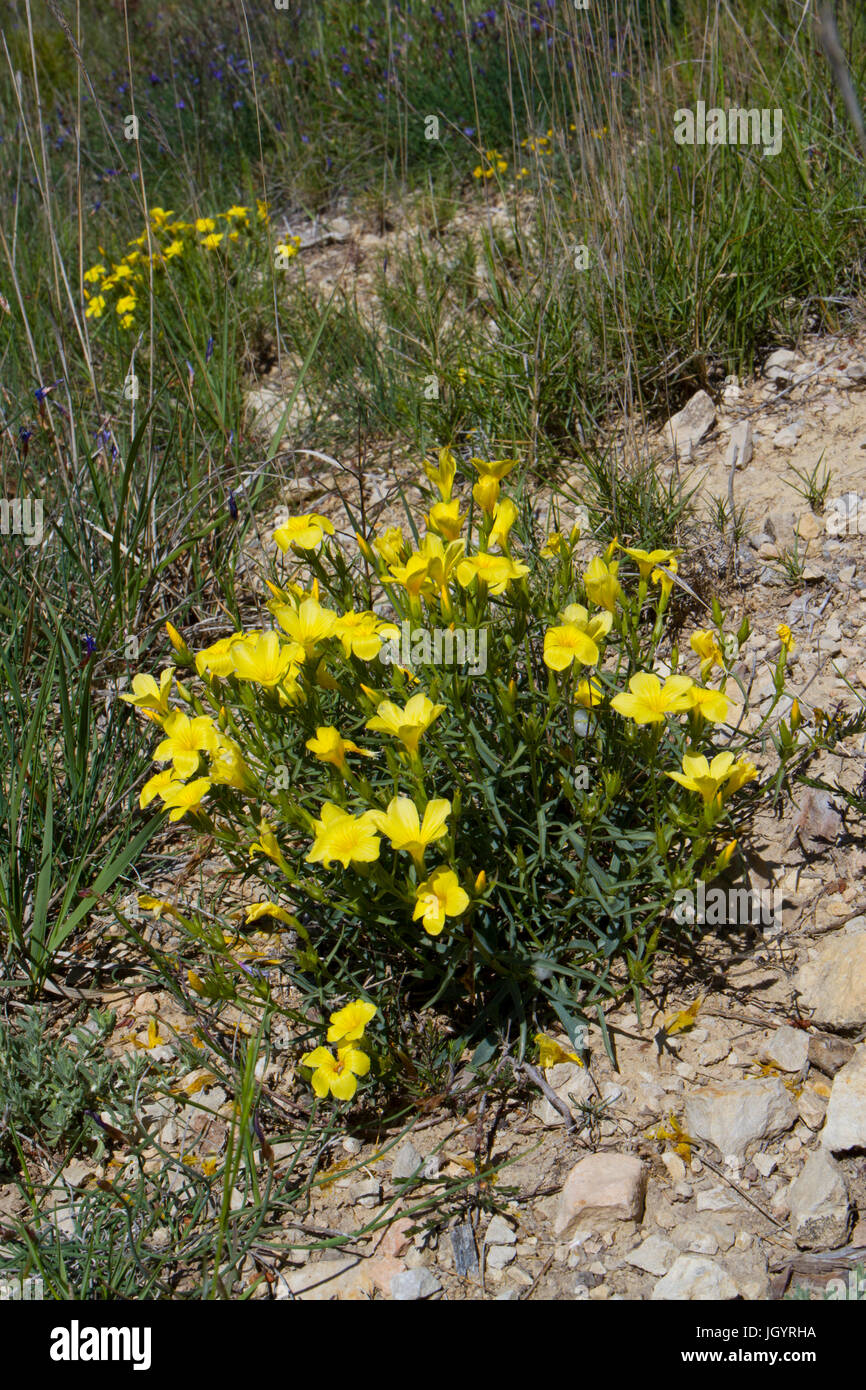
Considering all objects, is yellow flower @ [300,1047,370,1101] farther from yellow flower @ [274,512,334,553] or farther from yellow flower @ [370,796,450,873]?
yellow flower @ [274,512,334,553]

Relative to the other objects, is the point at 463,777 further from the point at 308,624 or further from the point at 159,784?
the point at 159,784

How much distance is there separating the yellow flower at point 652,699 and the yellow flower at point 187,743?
0.74 metres

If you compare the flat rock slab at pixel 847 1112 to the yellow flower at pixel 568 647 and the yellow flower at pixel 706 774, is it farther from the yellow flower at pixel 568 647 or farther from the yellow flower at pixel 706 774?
the yellow flower at pixel 568 647

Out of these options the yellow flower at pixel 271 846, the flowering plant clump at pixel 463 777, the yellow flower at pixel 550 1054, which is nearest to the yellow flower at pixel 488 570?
the flowering plant clump at pixel 463 777

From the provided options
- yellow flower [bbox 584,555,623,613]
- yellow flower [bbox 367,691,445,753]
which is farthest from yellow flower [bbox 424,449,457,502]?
yellow flower [bbox 367,691,445,753]

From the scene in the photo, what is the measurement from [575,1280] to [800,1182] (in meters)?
0.42

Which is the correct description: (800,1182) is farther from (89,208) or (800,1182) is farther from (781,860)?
(89,208)

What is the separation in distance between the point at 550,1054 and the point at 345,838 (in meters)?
0.67

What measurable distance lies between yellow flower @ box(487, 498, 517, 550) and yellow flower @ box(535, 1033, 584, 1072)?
99 centimetres

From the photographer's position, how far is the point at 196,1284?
67.8 inches

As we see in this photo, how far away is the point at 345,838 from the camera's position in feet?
5.19

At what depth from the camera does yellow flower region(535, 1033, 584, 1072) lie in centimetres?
189

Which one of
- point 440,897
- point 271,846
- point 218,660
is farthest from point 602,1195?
point 218,660

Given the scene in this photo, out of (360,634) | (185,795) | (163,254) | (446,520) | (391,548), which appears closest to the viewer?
(185,795)
